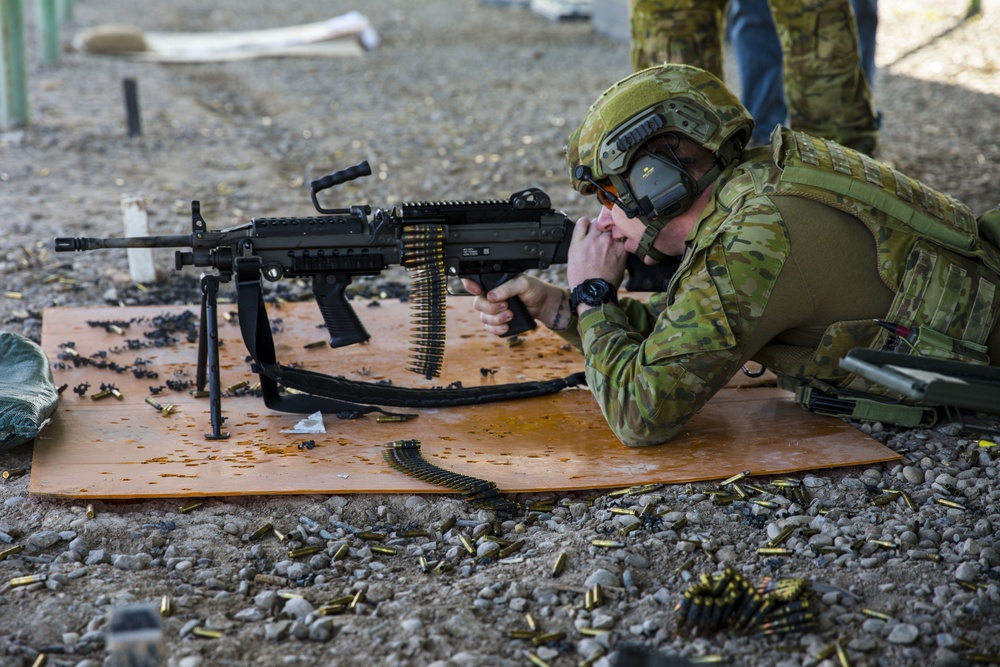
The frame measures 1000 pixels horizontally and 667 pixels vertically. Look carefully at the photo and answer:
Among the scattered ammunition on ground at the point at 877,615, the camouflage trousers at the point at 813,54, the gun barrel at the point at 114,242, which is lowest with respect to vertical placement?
the scattered ammunition on ground at the point at 877,615

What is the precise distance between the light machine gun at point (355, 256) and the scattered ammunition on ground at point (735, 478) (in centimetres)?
105

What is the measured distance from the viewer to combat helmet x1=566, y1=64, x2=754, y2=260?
3.56 metres

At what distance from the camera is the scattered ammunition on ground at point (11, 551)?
327 centimetres

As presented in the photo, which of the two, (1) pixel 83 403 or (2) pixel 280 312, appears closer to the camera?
(1) pixel 83 403

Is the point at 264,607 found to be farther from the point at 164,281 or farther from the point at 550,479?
the point at 164,281

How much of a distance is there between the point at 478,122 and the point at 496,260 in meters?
6.73

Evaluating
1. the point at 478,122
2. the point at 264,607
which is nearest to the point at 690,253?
the point at 264,607

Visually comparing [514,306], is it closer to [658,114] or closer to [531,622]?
[658,114]

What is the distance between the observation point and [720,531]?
11.3 ft

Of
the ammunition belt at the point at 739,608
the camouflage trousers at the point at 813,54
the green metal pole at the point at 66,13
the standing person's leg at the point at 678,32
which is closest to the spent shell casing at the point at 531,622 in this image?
the ammunition belt at the point at 739,608

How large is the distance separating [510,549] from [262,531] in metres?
0.84

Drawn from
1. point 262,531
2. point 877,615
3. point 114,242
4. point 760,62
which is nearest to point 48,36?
point 760,62

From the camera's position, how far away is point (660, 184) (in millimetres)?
3602

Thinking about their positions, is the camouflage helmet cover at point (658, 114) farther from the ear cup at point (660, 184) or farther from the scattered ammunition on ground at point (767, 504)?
the scattered ammunition on ground at point (767, 504)
